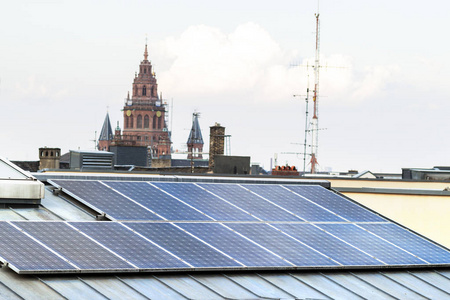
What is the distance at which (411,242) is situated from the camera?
25.2m

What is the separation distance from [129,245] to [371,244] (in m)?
7.23

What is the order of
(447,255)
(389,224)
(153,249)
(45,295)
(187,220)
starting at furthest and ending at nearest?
(389,224) < (447,255) < (187,220) < (153,249) < (45,295)

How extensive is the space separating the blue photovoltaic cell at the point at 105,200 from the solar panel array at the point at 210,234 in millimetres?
28

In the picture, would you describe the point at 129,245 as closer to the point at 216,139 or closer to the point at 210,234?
the point at 210,234

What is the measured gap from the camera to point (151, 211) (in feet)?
76.0

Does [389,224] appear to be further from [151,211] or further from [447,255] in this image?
[151,211]

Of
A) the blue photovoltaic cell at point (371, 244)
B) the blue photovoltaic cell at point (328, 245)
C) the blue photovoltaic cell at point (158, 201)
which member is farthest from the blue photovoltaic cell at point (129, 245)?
the blue photovoltaic cell at point (371, 244)

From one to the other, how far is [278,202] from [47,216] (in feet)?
24.0

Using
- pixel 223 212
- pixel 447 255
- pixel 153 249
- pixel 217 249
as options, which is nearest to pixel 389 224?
pixel 447 255

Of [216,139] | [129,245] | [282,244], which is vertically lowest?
[282,244]

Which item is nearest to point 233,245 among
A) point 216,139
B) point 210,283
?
point 210,283

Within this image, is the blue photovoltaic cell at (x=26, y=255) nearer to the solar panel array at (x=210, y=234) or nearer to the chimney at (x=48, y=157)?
the solar panel array at (x=210, y=234)

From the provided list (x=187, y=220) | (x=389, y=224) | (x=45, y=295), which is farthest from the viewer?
(x=389, y=224)

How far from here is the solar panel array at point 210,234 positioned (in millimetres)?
19500
